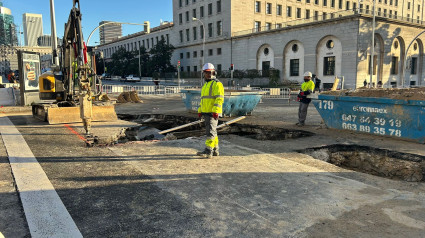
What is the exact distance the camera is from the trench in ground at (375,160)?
6328 mm

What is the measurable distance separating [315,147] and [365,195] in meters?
3.17

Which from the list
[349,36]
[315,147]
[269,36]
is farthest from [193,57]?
[315,147]

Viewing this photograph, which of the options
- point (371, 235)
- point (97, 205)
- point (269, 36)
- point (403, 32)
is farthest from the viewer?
point (269, 36)

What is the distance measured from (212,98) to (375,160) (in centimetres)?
405

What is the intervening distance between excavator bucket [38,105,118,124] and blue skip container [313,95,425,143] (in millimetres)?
7722

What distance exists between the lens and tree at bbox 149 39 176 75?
64.9m

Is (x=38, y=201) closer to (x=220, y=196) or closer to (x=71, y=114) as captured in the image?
(x=220, y=196)

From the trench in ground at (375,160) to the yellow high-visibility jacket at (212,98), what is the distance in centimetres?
243

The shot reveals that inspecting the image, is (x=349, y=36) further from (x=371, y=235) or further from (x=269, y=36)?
(x=371, y=235)

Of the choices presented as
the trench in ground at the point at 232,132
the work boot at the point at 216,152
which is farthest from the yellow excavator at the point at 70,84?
the work boot at the point at 216,152

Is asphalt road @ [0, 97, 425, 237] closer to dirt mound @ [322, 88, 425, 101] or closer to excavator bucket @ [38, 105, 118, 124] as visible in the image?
dirt mound @ [322, 88, 425, 101]

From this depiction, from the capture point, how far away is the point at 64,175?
5180 millimetres

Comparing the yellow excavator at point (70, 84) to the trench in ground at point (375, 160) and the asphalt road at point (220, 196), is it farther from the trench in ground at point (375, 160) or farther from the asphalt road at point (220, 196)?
the trench in ground at point (375, 160)

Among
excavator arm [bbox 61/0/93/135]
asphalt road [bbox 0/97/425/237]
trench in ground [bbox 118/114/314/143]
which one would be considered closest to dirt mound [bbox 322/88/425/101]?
asphalt road [bbox 0/97/425/237]
